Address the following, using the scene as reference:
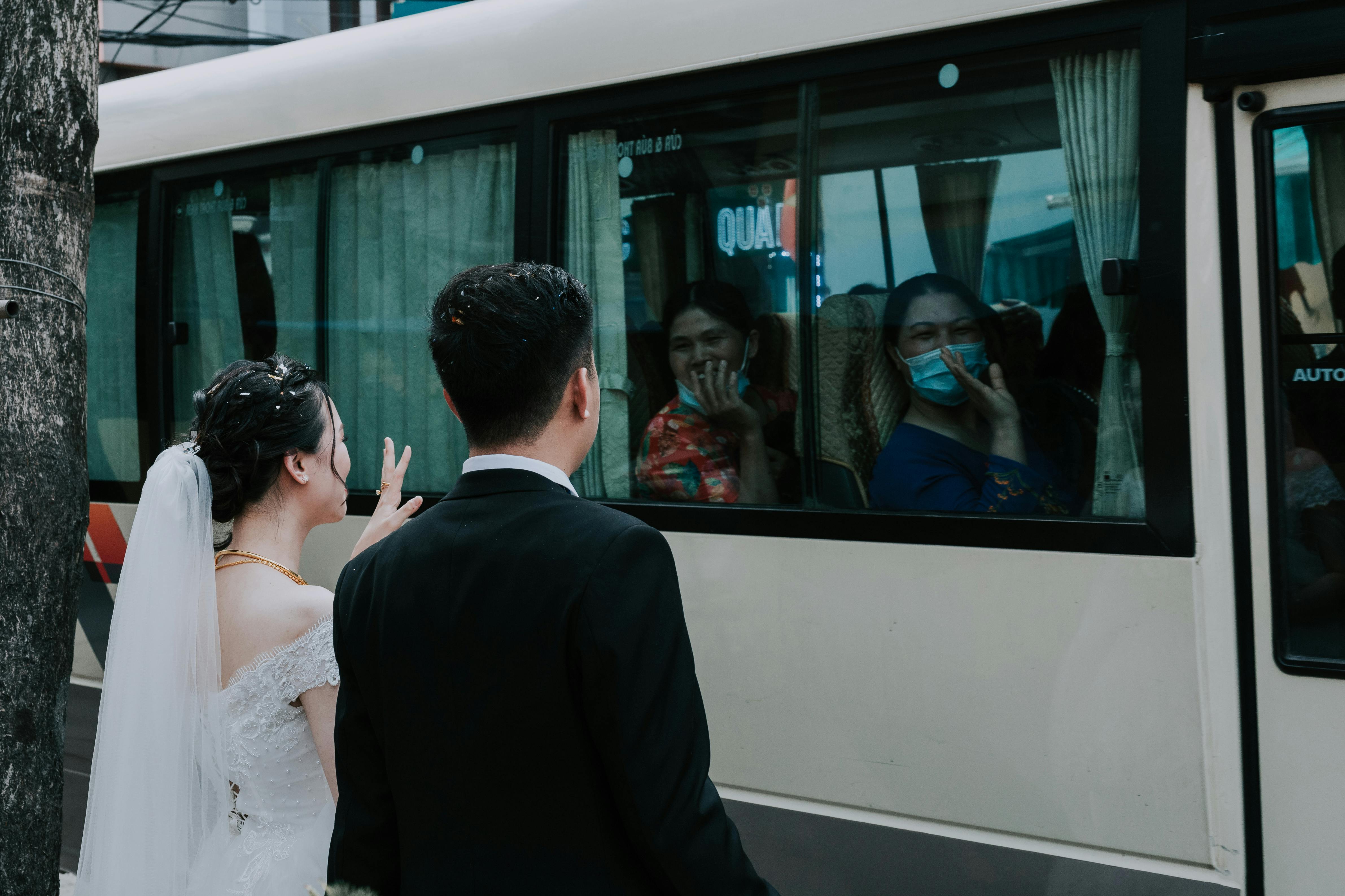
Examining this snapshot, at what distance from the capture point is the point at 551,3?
3.69 m

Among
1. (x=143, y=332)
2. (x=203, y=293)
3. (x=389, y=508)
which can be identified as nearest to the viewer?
(x=389, y=508)

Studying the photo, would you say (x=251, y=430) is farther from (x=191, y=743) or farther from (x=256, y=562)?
(x=191, y=743)

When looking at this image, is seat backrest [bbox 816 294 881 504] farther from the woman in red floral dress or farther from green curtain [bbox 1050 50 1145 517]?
green curtain [bbox 1050 50 1145 517]

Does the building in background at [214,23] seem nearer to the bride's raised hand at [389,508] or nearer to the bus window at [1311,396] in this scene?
the bride's raised hand at [389,508]

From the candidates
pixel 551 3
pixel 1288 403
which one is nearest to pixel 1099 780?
pixel 1288 403

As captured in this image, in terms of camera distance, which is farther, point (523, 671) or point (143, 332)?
point (143, 332)

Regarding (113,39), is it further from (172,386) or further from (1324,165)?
(1324,165)

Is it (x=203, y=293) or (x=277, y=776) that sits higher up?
(x=203, y=293)

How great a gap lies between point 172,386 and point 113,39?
30.0ft

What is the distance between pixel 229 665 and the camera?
2.40 metres

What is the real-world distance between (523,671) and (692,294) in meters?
2.23

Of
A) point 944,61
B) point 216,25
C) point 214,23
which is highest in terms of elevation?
point 214,23

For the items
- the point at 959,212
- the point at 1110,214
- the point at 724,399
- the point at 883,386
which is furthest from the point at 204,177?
the point at 1110,214

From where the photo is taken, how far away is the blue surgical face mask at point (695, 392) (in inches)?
136
